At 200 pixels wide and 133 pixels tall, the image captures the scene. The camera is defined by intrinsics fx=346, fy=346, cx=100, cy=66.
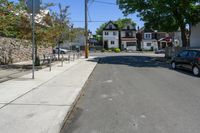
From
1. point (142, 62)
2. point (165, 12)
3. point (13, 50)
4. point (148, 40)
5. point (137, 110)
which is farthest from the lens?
point (148, 40)

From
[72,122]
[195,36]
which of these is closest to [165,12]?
[195,36]

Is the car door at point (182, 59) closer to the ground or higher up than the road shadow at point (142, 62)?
higher up

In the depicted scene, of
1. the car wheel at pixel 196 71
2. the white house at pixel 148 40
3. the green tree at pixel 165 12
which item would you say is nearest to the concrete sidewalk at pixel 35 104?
the car wheel at pixel 196 71

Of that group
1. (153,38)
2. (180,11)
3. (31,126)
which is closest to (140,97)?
(31,126)

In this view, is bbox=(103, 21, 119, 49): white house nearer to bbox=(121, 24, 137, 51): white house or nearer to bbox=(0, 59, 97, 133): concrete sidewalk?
bbox=(121, 24, 137, 51): white house

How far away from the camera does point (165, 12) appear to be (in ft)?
108

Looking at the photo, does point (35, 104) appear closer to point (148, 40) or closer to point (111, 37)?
point (111, 37)

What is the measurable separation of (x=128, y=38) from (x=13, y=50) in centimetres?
6472

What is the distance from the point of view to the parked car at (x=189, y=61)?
18.7m

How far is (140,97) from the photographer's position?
10.9 meters

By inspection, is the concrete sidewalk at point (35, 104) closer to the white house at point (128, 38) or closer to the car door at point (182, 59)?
the car door at point (182, 59)

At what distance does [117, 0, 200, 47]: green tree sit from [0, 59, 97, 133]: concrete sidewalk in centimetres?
2026

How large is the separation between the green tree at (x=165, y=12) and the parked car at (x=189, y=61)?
10799 millimetres

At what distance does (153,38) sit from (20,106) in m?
82.6
